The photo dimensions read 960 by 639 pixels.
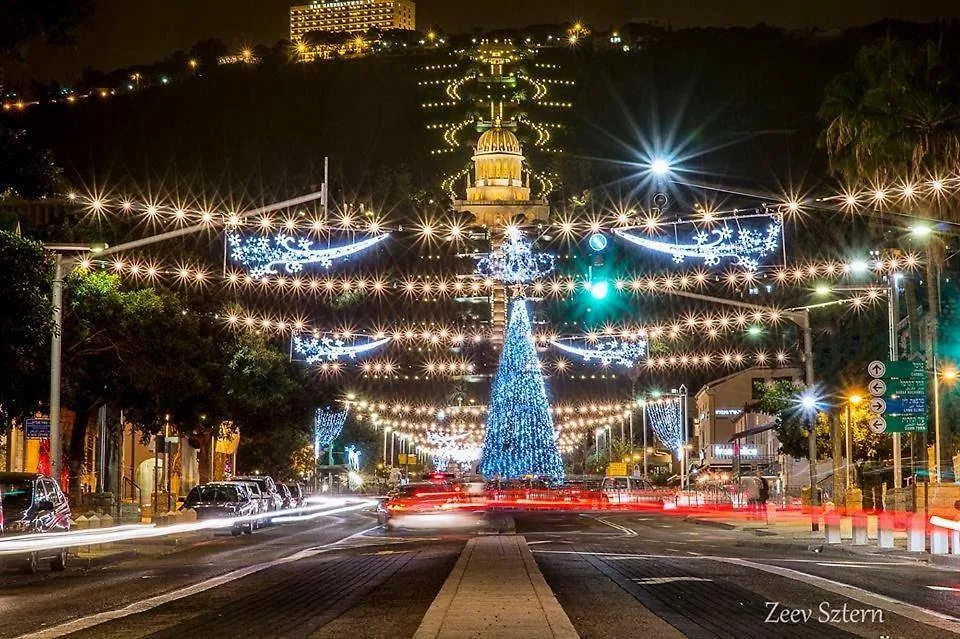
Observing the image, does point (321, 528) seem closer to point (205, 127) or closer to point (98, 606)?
point (98, 606)

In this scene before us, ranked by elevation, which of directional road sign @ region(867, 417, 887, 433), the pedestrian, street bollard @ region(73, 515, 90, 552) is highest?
directional road sign @ region(867, 417, 887, 433)

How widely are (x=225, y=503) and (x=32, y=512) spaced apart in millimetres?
18456

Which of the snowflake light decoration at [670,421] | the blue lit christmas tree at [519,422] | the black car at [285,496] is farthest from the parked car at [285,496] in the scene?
the snowflake light decoration at [670,421]

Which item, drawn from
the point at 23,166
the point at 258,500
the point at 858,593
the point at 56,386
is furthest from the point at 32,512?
the point at 258,500

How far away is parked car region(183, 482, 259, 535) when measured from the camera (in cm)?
4269

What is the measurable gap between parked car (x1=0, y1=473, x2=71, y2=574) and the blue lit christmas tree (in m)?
33.8

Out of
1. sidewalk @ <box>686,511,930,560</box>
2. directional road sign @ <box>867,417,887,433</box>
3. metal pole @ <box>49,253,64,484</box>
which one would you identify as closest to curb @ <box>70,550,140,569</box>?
metal pole @ <box>49,253,64,484</box>

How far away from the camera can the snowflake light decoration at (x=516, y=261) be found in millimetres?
47375

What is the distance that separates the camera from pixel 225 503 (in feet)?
142

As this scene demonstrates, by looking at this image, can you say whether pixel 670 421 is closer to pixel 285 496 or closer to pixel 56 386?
pixel 285 496

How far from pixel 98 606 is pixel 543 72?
12451 cm

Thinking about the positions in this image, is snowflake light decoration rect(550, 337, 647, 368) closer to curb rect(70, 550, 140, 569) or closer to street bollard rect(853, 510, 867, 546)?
street bollard rect(853, 510, 867, 546)

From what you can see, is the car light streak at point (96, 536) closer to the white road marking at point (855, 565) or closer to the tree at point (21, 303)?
the tree at point (21, 303)

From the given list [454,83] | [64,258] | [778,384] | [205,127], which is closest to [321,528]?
[64,258]
